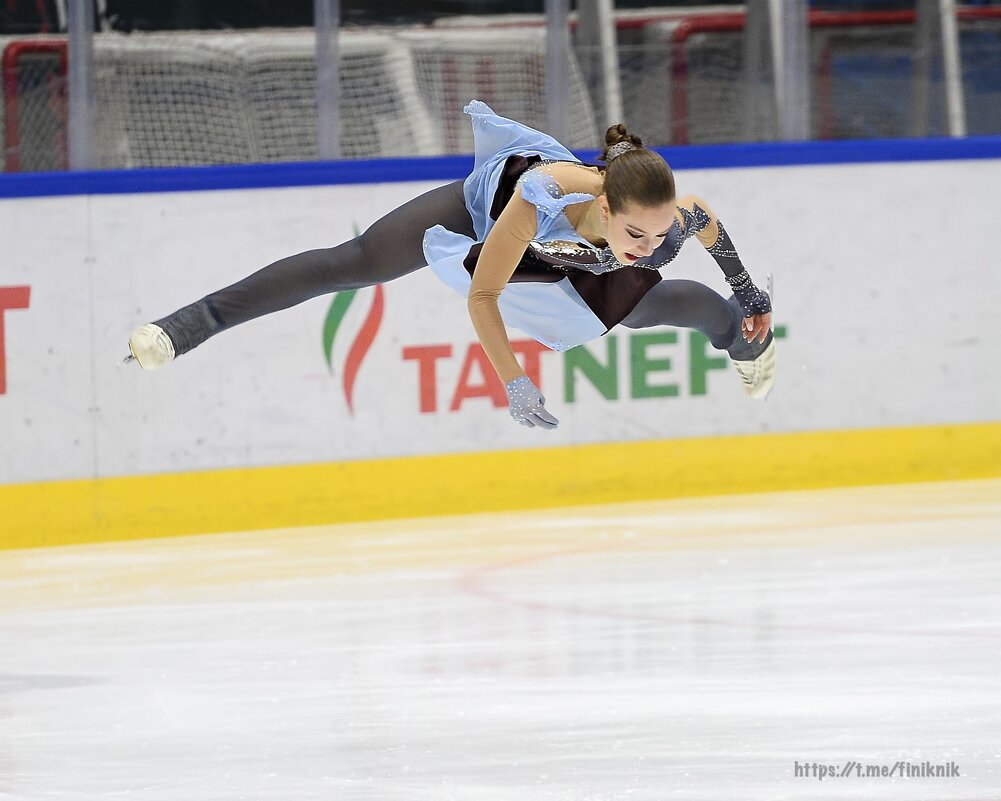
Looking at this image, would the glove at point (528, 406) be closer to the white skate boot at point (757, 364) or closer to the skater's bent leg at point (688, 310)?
the skater's bent leg at point (688, 310)

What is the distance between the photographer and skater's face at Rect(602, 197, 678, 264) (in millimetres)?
3783

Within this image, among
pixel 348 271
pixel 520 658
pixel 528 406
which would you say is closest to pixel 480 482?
pixel 520 658

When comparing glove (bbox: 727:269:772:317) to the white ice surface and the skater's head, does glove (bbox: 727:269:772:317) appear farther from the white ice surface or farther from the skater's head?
the white ice surface

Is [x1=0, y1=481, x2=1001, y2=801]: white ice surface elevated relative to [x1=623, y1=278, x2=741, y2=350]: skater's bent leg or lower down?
lower down

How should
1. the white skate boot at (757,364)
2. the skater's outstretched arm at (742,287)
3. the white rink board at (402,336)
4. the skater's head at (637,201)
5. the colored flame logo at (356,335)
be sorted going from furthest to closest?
1. the colored flame logo at (356,335)
2. the white rink board at (402,336)
3. the white skate boot at (757,364)
4. the skater's outstretched arm at (742,287)
5. the skater's head at (637,201)

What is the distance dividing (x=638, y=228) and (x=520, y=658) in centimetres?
157

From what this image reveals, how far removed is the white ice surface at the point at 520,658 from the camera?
3869mm

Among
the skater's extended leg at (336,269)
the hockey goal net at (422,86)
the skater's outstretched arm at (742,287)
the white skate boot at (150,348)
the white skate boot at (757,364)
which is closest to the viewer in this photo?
the white skate boot at (150,348)

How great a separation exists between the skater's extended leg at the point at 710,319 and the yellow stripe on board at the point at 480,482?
9.08 feet

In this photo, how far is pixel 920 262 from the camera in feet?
26.0

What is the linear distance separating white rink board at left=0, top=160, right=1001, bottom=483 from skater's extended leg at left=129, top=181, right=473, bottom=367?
2.60 metres

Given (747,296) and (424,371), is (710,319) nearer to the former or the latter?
(747,296)

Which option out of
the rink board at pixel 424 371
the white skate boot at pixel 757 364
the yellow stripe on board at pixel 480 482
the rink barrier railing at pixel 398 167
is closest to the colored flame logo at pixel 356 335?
the rink board at pixel 424 371

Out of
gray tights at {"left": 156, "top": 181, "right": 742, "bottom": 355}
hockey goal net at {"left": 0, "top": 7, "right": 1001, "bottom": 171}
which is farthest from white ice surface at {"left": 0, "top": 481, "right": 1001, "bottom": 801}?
hockey goal net at {"left": 0, "top": 7, "right": 1001, "bottom": 171}
